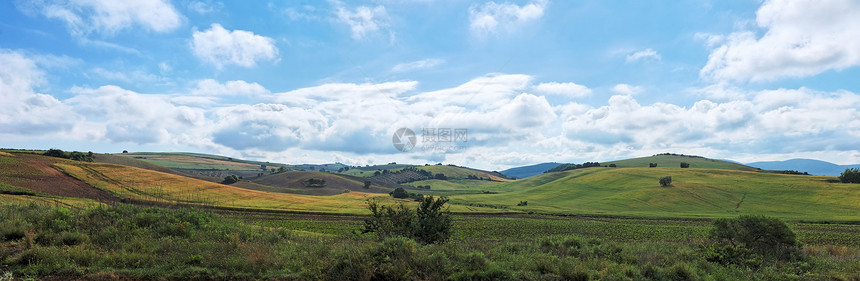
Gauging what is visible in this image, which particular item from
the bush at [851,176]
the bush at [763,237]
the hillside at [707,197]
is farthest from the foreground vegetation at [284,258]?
the bush at [851,176]

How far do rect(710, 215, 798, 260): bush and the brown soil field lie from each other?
7916cm

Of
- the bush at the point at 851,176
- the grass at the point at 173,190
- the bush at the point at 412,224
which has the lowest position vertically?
the grass at the point at 173,190

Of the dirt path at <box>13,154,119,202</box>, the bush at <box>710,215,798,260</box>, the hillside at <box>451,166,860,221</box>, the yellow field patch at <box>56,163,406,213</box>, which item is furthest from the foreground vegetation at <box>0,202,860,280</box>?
the hillside at <box>451,166,860,221</box>

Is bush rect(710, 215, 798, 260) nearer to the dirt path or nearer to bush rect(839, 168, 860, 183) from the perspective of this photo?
the dirt path

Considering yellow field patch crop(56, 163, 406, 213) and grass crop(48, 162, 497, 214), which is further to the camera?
yellow field patch crop(56, 163, 406, 213)

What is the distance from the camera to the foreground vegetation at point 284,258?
1115 centimetres

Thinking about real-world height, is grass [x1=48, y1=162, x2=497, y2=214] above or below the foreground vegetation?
below

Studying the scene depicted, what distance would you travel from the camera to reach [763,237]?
1823 cm

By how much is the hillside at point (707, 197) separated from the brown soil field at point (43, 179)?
85034 mm

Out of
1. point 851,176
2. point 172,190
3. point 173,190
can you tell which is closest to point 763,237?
point 172,190

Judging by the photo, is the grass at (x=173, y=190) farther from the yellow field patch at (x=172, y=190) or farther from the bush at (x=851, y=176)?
the bush at (x=851, y=176)

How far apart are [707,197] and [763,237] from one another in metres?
91.0

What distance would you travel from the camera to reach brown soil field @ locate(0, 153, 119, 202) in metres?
65.1

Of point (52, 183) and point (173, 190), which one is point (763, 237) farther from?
point (52, 183)
